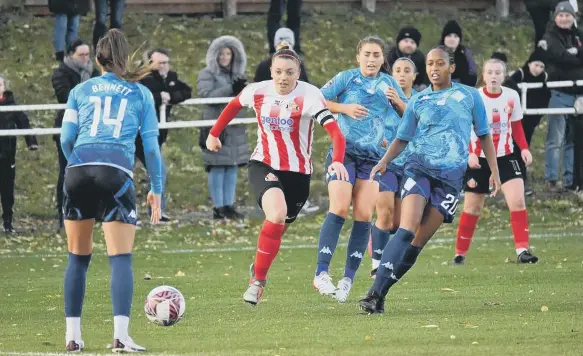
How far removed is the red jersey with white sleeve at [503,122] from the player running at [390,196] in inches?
48.4

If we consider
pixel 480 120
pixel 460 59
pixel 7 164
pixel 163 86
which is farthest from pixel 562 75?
pixel 480 120

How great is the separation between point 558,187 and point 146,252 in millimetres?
7441

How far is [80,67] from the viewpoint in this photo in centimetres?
1973

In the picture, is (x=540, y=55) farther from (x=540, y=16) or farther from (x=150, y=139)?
(x=150, y=139)

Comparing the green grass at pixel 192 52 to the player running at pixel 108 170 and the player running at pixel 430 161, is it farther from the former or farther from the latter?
the player running at pixel 108 170

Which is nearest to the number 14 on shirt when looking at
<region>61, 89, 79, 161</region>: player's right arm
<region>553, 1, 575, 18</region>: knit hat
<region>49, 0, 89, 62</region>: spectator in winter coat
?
<region>61, 89, 79, 161</region>: player's right arm

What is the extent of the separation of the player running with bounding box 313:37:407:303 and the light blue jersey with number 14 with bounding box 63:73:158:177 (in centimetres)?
320

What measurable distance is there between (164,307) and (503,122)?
6686 mm

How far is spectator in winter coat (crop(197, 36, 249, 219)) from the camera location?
21.1m

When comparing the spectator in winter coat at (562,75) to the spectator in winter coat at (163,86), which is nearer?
the spectator in winter coat at (163,86)

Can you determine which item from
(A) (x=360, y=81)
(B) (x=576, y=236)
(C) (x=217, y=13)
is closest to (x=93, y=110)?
(A) (x=360, y=81)

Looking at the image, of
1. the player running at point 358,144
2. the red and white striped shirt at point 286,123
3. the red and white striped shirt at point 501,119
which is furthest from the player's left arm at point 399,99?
the red and white striped shirt at point 501,119

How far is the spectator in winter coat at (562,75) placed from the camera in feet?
75.4

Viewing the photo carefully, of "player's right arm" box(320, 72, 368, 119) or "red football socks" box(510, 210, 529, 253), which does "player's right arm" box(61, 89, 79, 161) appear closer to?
"player's right arm" box(320, 72, 368, 119)
